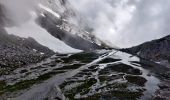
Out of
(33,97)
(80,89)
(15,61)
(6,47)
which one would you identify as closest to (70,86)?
(80,89)

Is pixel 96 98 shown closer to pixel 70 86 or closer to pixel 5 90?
pixel 70 86

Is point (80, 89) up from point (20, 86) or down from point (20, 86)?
down

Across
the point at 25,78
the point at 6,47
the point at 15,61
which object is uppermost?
the point at 6,47

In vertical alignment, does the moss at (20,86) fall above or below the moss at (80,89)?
above

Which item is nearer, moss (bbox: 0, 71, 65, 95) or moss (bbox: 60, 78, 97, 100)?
moss (bbox: 60, 78, 97, 100)

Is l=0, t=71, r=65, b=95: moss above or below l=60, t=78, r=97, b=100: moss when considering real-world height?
above

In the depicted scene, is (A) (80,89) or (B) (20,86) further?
(A) (80,89)

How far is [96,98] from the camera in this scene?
266 ft

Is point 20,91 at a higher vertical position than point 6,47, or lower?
lower

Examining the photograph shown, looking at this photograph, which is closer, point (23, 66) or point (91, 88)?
point (91, 88)

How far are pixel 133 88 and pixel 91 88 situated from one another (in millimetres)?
14373

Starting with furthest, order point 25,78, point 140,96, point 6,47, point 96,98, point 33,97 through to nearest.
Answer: point 6,47
point 25,78
point 140,96
point 96,98
point 33,97

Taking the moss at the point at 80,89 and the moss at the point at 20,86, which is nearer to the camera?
the moss at the point at 80,89

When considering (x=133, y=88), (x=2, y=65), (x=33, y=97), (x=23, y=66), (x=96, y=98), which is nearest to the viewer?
(x=33, y=97)
